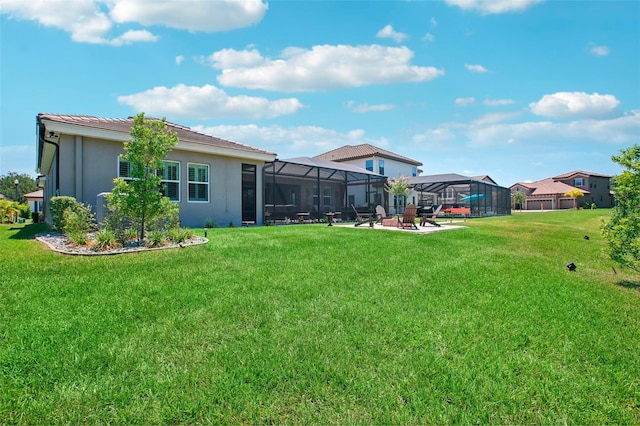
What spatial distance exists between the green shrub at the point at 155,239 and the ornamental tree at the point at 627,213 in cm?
941

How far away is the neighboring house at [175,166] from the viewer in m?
10.6

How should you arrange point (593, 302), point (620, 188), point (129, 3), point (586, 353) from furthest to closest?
point (129, 3) → point (620, 188) → point (593, 302) → point (586, 353)

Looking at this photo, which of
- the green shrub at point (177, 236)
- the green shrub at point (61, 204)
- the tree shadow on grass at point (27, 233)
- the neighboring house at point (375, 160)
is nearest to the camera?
the green shrub at point (177, 236)

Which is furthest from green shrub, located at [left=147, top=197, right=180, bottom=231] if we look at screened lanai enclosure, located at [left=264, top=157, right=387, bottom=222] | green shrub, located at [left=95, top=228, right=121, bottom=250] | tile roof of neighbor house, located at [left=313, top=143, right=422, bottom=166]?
tile roof of neighbor house, located at [left=313, top=143, right=422, bottom=166]

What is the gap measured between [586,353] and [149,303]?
4.97 metres

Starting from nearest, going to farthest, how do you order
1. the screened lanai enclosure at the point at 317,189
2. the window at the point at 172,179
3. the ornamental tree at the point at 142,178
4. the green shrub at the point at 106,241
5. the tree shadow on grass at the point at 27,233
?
1. the green shrub at the point at 106,241
2. the ornamental tree at the point at 142,178
3. the tree shadow on grass at the point at 27,233
4. the window at the point at 172,179
5. the screened lanai enclosure at the point at 317,189

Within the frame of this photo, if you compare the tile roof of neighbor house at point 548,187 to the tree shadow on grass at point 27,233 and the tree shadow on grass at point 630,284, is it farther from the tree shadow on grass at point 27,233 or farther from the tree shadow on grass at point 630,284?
the tree shadow on grass at point 27,233

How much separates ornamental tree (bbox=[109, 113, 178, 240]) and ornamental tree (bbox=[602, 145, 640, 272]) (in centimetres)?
964

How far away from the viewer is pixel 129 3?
321 inches

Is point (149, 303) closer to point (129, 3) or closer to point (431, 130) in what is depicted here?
point (129, 3)

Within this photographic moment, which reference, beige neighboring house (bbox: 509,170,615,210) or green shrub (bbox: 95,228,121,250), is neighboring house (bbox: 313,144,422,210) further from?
beige neighboring house (bbox: 509,170,615,210)

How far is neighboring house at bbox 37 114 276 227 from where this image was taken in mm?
10648

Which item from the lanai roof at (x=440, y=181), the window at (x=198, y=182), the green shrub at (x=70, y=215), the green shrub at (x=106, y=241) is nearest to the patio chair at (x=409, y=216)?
the window at (x=198, y=182)

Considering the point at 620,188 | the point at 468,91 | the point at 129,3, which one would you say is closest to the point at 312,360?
the point at 620,188
